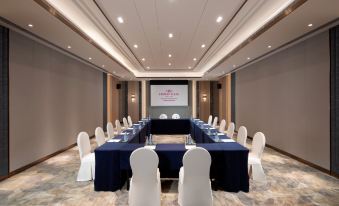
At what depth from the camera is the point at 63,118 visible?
271 inches

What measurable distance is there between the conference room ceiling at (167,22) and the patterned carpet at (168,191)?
2993 mm

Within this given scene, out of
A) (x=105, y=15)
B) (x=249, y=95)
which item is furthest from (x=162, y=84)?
(x=105, y=15)

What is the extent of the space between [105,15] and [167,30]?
1.62m

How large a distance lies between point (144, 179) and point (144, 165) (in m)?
0.21

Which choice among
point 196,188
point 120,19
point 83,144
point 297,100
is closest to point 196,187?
point 196,188

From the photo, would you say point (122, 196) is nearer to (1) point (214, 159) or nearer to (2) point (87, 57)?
(1) point (214, 159)

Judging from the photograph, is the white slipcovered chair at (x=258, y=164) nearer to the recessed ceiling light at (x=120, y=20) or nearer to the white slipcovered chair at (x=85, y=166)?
the white slipcovered chair at (x=85, y=166)

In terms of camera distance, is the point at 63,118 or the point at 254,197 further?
the point at 63,118

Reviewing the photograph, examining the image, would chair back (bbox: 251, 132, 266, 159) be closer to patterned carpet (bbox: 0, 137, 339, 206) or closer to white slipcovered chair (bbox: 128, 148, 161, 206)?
patterned carpet (bbox: 0, 137, 339, 206)

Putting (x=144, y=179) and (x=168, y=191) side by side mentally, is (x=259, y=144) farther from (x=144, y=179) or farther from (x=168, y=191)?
(x=144, y=179)

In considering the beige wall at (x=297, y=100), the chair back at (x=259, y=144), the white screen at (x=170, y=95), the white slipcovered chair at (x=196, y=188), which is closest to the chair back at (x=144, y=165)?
the white slipcovered chair at (x=196, y=188)

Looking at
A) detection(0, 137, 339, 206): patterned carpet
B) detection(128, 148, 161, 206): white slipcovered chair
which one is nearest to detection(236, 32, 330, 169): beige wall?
detection(0, 137, 339, 206): patterned carpet

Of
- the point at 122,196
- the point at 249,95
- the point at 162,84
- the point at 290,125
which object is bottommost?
the point at 122,196

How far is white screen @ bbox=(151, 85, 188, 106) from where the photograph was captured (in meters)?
14.2
